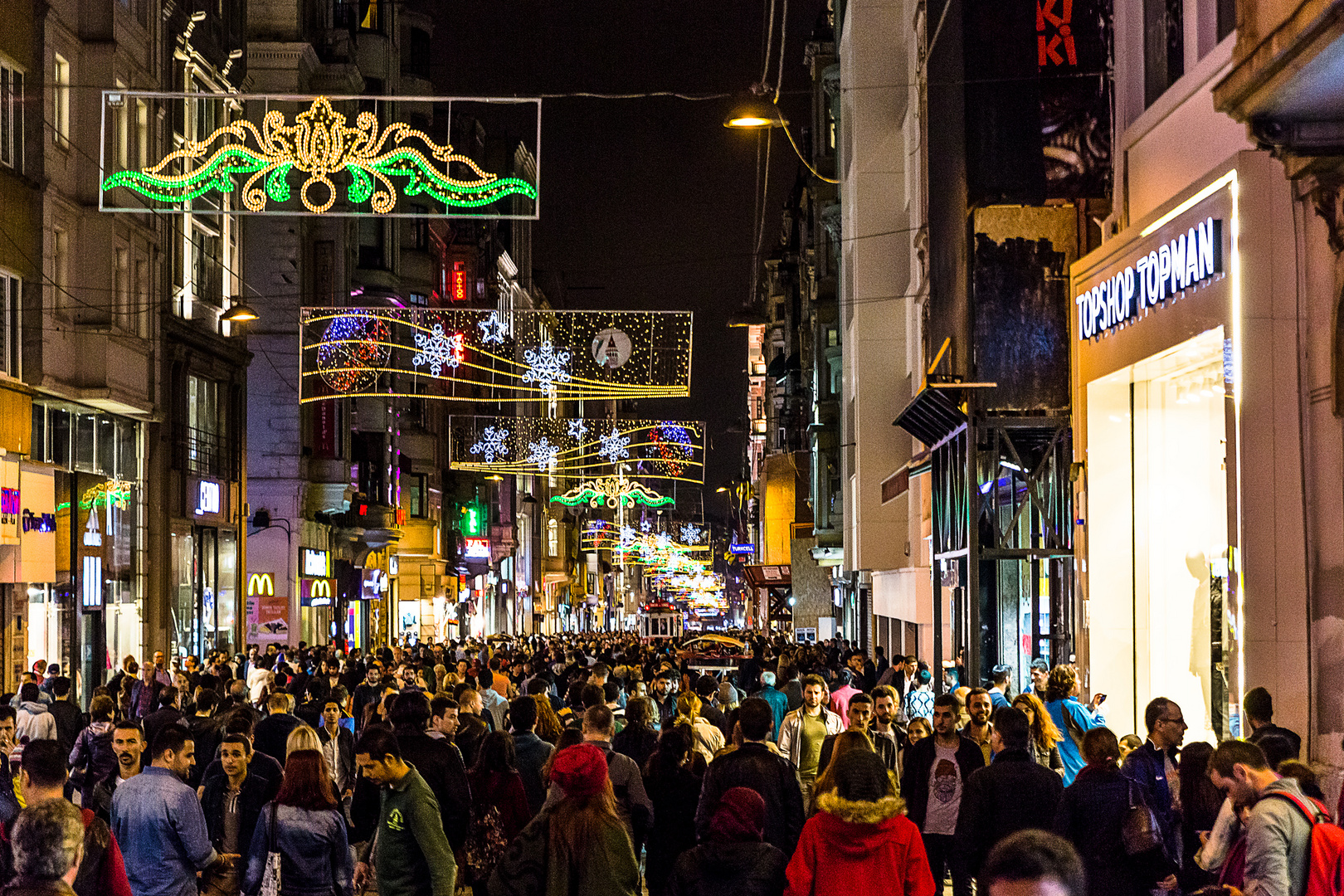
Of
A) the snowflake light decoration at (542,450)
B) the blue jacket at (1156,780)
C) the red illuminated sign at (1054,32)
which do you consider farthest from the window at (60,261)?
the blue jacket at (1156,780)

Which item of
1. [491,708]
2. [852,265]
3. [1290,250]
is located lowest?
[491,708]

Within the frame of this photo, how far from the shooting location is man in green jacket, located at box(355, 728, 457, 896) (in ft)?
27.7

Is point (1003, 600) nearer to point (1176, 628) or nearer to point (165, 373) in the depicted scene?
point (1176, 628)

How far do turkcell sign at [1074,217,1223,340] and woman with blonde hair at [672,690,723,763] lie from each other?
18.1 feet

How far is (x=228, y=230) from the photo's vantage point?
42.8 m

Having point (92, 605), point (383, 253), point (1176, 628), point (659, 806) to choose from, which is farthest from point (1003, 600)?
point (383, 253)

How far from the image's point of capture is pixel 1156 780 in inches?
376

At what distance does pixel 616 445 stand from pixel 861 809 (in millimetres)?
38419

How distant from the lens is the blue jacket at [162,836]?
8.24 meters

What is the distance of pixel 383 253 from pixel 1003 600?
33.2 metres

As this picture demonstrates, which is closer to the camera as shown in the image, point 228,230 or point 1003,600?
point 1003,600

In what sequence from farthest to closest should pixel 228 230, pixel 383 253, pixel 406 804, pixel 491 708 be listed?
pixel 383 253, pixel 228 230, pixel 491 708, pixel 406 804

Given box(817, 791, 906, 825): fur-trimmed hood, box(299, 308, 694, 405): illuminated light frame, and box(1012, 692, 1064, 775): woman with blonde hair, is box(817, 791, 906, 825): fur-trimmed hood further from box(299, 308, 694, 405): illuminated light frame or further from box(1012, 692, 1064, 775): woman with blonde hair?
box(299, 308, 694, 405): illuminated light frame

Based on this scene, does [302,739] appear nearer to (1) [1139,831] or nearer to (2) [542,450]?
(1) [1139,831]
